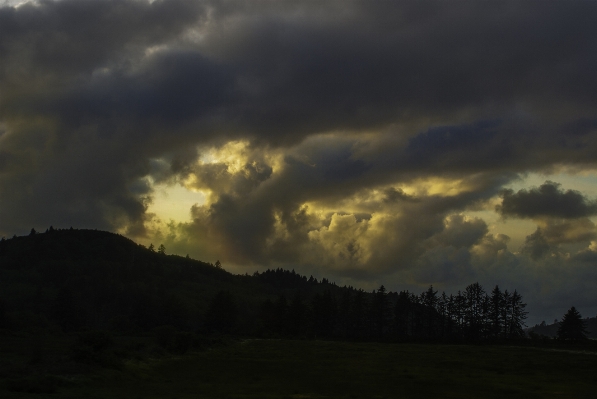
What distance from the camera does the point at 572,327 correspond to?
136 m

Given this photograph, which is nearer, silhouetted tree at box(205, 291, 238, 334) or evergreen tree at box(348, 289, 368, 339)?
silhouetted tree at box(205, 291, 238, 334)

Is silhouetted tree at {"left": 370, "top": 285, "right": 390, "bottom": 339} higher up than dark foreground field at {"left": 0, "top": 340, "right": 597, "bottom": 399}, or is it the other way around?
silhouetted tree at {"left": 370, "top": 285, "right": 390, "bottom": 339}

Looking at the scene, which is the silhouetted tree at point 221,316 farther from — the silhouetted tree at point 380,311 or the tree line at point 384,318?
the silhouetted tree at point 380,311

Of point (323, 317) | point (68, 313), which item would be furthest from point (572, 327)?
point (68, 313)

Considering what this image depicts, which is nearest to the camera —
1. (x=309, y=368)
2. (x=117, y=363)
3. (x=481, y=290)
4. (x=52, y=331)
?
(x=117, y=363)

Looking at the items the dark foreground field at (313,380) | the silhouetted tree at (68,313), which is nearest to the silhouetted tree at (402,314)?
the silhouetted tree at (68,313)

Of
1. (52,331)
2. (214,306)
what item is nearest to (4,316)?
(52,331)

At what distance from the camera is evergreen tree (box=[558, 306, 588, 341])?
134 metres

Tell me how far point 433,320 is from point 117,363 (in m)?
136

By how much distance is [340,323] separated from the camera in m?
180

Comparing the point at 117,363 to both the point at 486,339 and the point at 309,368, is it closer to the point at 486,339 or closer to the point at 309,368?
the point at 309,368

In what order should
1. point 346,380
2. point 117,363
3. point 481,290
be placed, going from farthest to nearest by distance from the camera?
point 481,290
point 117,363
point 346,380

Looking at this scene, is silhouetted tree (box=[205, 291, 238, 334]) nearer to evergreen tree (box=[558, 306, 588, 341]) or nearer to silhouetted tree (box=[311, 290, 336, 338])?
silhouetted tree (box=[311, 290, 336, 338])

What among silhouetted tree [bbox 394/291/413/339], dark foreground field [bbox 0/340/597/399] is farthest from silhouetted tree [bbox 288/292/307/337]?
dark foreground field [bbox 0/340/597/399]
